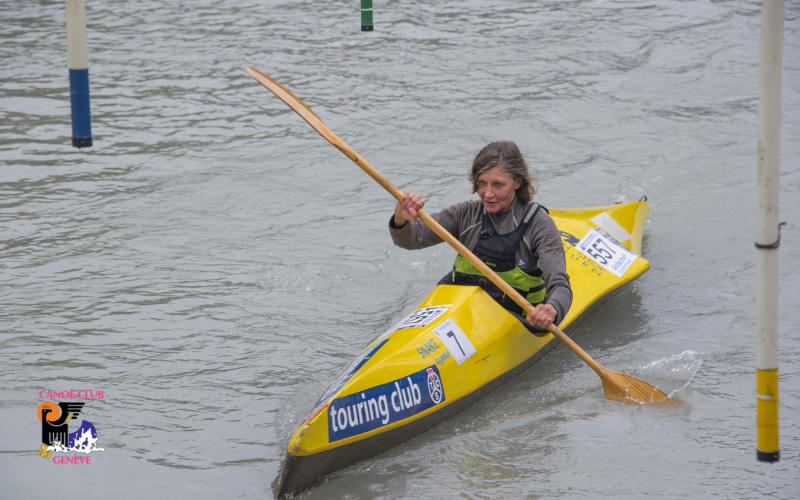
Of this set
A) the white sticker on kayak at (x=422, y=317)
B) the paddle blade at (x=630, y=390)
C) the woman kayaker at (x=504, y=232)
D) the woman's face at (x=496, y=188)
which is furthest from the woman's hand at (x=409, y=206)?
A: the paddle blade at (x=630, y=390)

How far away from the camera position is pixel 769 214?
3.21m

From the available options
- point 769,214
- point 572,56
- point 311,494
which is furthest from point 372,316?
point 572,56

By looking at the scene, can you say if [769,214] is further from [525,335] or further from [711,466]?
[525,335]

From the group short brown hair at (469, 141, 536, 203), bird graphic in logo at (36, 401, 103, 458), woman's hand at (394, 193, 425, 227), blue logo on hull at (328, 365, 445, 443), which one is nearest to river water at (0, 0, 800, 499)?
bird graphic in logo at (36, 401, 103, 458)

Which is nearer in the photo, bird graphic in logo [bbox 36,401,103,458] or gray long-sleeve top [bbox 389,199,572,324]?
bird graphic in logo [bbox 36,401,103,458]

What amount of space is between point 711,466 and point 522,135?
5.34 m

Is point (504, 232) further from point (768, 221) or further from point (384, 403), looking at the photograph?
point (768, 221)

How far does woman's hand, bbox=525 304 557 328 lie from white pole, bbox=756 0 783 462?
141cm

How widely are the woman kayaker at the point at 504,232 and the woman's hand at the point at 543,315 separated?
4cm

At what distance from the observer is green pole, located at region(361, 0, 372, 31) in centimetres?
1170

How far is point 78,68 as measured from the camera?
6.39m

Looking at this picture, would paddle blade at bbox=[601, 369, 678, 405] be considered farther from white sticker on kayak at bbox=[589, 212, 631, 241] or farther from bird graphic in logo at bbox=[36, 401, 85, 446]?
bird graphic in logo at bbox=[36, 401, 85, 446]

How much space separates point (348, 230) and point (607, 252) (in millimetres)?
1994

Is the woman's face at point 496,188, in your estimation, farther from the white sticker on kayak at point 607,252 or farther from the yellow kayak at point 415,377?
the white sticker on kayak at point 607,252
